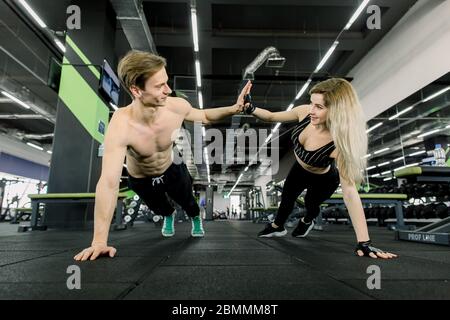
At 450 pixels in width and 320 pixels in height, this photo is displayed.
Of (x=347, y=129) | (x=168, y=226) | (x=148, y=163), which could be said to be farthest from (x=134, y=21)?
(x=347, y=129)

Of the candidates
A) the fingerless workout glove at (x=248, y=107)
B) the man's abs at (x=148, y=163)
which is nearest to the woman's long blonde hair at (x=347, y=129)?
the fingerless workout glove at (x=248, y=107)

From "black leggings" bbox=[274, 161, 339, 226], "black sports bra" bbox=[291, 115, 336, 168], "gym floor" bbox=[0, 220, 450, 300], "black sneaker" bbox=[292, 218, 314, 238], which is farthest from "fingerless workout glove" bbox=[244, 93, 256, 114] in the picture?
"black sneaker" bbox=[292, 218, 314, 238]

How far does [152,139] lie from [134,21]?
383 centimetres

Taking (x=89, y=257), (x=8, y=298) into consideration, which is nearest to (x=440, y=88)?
(x=89, y=257)

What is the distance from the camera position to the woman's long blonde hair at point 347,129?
1.53 meters

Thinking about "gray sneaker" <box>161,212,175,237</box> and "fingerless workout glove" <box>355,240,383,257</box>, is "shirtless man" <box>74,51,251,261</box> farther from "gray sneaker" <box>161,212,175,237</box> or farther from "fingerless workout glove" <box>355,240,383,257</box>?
"fingerless workout glove" <box>355,240,383,257</box>

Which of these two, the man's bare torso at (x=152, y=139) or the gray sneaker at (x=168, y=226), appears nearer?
the man's bare torso at (x=152, y=139)

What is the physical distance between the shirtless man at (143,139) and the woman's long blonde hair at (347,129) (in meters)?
0.55

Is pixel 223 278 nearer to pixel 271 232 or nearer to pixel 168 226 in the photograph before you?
pixel 271 232

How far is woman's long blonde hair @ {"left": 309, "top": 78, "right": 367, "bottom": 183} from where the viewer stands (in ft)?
5.03

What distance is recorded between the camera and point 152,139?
174 cm

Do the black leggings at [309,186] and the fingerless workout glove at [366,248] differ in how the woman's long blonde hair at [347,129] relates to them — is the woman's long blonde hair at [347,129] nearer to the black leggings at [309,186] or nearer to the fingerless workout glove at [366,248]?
the fingerless workout glove at [366,248]

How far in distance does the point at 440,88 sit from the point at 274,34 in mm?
3215

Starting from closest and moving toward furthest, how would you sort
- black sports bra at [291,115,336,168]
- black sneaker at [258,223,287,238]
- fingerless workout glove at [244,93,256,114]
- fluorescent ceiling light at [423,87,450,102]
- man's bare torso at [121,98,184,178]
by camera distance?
man's bare torso at [121,98,184,178]
fingerless workout glove at [244,93,256,114]
black sports bra at [291,115,336,168]
black sneaker at [258,223,287,238]
fluorescent ceiling light at [423,87,450,102]
